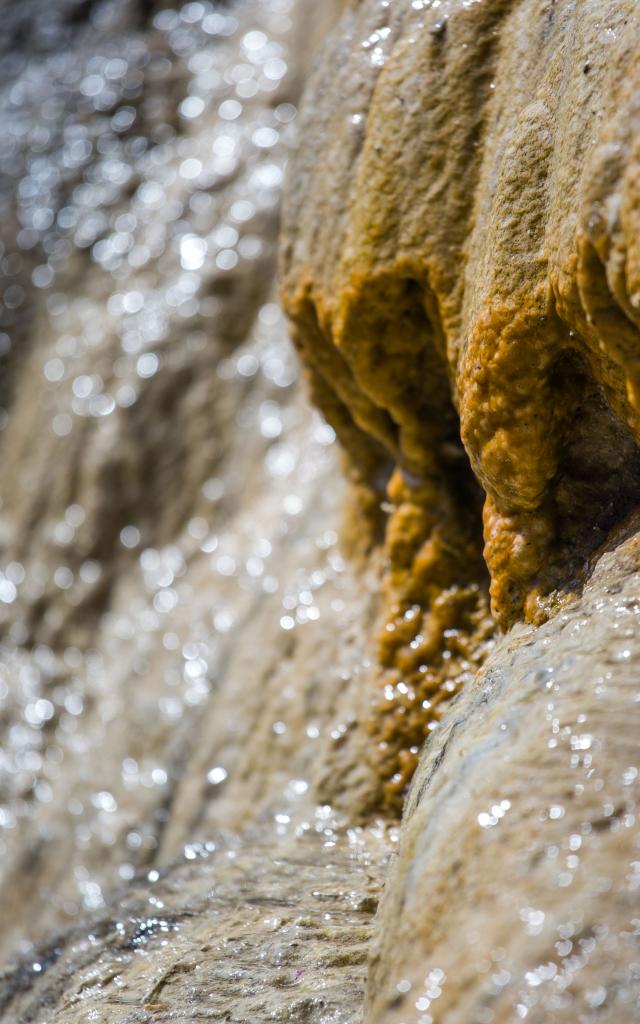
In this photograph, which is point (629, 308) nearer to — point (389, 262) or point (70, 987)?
point (389, 262)

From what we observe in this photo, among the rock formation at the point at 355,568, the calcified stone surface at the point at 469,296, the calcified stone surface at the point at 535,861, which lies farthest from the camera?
the calcified stone surface at the point at 469,296

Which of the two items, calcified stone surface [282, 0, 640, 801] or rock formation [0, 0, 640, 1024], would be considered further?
calcified stone surface [282, 0, 640, 801]

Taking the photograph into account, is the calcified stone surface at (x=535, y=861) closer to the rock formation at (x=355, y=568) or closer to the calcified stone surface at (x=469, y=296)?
the rock formation at (x=355, y=568)

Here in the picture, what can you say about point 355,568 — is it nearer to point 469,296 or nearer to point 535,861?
point 469,296

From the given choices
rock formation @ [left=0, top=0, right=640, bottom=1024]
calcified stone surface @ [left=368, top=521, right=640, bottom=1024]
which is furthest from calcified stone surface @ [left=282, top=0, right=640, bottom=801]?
calcified stone surface @ [left=368, top=521, right=640, bottom=1024]

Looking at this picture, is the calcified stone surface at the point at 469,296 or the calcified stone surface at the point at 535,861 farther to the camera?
the calcified stone surface at the point at 469,296

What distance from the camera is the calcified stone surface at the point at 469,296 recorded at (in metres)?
1.35

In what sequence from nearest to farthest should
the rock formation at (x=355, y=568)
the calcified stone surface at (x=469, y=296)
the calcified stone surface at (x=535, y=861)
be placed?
the calcified stone surface at (x=535, y=861), the rock formation at (x=355, y=568), the calcified stone surface at (x=469, y=296)

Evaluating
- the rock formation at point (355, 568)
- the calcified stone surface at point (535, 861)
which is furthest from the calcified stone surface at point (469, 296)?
the calcified stone surface at point (535, 861)

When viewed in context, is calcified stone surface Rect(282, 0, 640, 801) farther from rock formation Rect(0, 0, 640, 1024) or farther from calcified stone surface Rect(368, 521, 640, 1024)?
calcified stone surface Rect(368, 521, 640, 1024)

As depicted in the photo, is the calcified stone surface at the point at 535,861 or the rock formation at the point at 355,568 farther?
the rock formation at the point at 355,568

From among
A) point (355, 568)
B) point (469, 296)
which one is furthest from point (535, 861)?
point (355, 568)

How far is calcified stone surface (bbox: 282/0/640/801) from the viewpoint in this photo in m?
1.35

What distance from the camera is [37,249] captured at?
5453 millimetres
